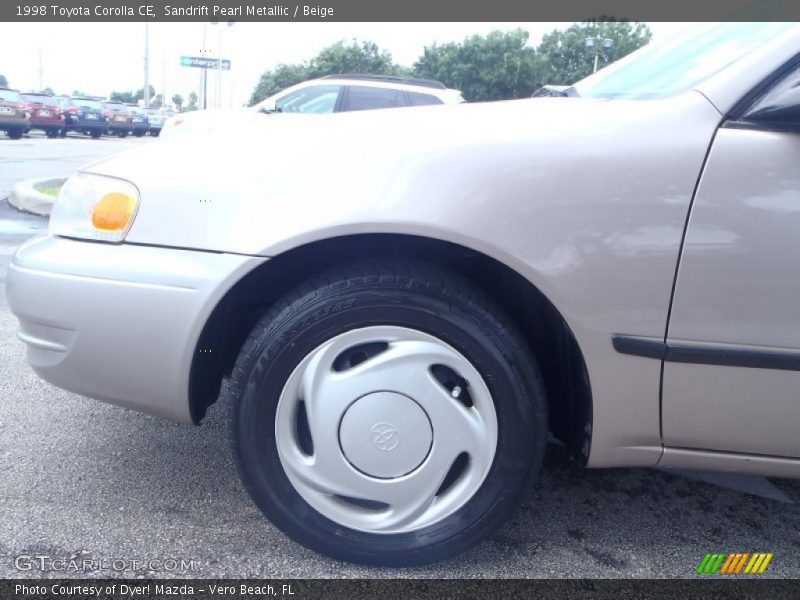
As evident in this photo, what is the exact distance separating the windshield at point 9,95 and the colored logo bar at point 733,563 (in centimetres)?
2203

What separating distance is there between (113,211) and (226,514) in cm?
91

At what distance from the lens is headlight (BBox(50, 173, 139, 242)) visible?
1.69 meters

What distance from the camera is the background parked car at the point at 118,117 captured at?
88.4ft

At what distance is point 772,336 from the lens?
58.9 inches

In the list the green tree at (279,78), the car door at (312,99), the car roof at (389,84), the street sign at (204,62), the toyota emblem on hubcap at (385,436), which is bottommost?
the toyota emblem on hubcap at (385,436)

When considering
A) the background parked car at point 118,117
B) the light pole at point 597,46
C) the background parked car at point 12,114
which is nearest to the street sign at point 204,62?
the background parked car at point 12,114

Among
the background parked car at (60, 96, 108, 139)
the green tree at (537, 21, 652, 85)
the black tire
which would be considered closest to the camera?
the black tire

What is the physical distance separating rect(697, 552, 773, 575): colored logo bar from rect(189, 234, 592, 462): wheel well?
477mm

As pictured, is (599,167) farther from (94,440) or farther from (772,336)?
(94,440)

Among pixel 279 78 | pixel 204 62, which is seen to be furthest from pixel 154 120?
pixel 279 78

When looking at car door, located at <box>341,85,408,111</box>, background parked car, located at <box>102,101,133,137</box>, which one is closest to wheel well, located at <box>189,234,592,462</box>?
car door, located at <box>341,85,408,111</box>

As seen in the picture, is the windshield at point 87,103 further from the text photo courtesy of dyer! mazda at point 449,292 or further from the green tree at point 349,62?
the text photo courtesy of dyer! mazda at point 449,292

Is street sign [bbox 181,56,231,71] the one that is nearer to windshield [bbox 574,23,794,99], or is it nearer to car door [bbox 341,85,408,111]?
car door [bbox 341,85,408,111]

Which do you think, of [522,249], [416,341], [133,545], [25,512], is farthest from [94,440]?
[522,249]
